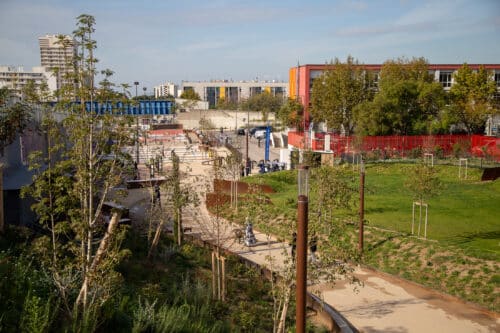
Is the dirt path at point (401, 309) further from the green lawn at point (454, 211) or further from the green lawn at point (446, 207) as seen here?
the green lawn at point (454, 211)

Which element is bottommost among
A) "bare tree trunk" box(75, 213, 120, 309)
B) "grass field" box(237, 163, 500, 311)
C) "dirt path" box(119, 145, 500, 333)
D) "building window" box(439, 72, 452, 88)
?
"dirt path" box(119, 145, 500, 333)

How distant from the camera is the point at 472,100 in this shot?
41.1 m

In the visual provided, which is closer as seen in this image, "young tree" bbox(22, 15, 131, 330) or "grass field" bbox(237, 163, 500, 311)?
"young tree" bbox(22, 15, 131, 330)

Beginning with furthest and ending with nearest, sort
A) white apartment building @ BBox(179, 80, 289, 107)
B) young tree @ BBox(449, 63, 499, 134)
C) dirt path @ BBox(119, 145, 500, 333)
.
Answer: white apartment building @ BBox(179, 80, 289, 107), young tree @ BBox(449, 63, 499, 134), dirt path @ BBox(119, 145, 500, 333)

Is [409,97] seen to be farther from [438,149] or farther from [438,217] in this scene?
[438,217]

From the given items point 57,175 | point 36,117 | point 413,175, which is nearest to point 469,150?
point 413,175

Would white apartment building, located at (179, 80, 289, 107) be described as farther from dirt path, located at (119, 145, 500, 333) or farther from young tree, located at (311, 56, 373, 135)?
dirt path, located at (119, 145, 500, 333)

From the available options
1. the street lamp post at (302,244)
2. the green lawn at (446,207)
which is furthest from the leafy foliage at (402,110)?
the street lamp post at (302,244)

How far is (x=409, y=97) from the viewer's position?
37031mm

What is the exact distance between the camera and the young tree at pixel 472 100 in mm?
39938

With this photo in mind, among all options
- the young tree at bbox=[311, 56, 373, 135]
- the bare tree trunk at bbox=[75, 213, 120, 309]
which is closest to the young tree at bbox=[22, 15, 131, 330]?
the bare tree trunk at bbox=[75, 213, 120, 309]

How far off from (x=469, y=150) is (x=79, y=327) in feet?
110

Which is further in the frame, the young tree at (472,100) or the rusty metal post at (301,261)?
the young tree at (472,100)

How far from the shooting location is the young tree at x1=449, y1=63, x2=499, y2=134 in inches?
1572
